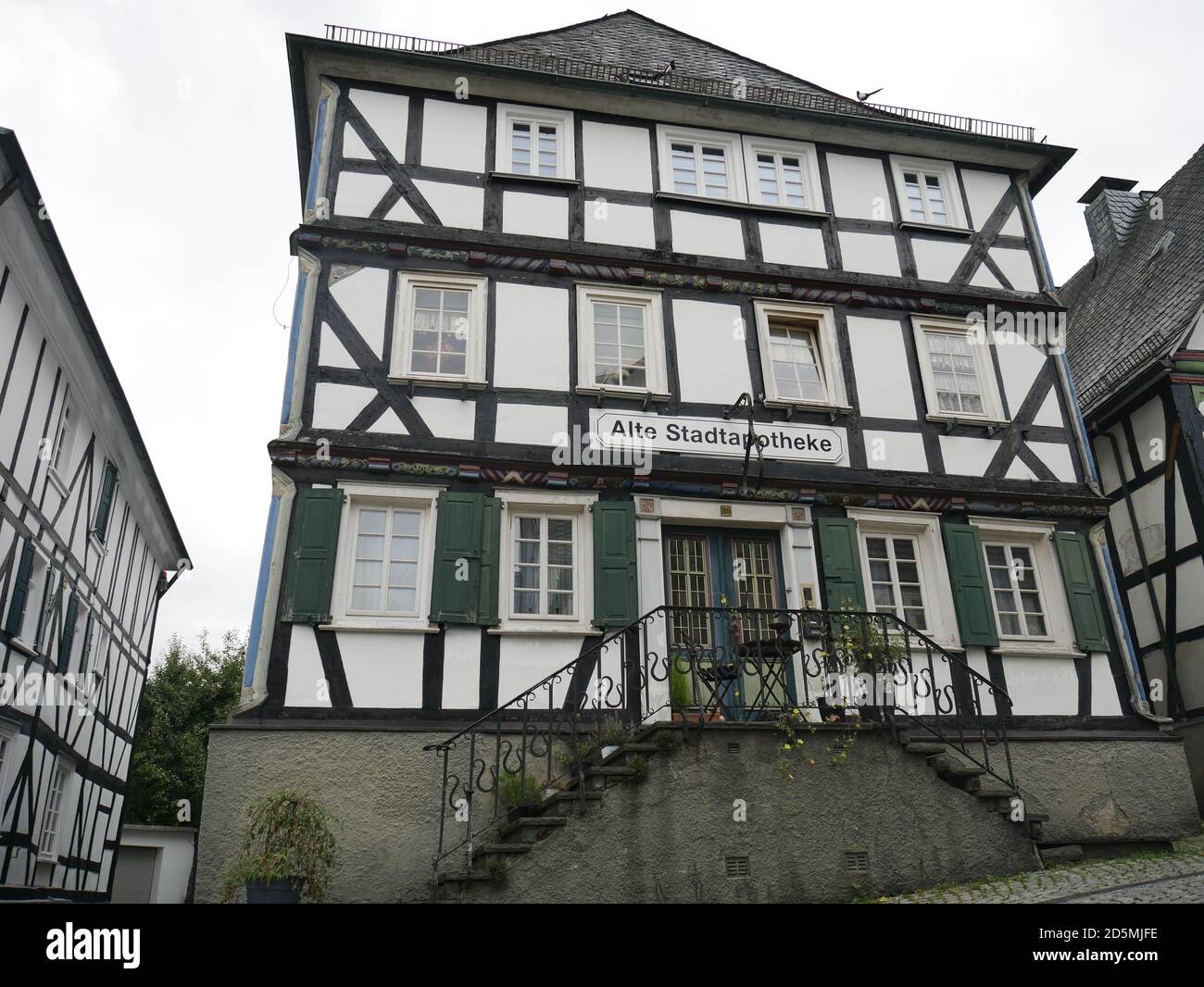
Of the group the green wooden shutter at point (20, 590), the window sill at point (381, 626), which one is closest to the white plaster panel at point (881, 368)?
the window sill at point (381, 626)

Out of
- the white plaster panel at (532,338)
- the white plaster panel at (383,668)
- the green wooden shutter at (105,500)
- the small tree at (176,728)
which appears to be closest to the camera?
the white plaster panel at (383,668)

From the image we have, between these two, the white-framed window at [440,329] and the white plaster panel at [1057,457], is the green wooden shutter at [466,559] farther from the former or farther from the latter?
the white plaster panel at [1057,457]

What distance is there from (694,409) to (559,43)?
22.1 ft

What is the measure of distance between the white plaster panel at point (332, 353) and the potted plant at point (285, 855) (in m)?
4.90

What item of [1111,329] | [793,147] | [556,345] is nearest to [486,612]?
[556,345]

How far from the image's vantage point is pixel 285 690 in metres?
9.65

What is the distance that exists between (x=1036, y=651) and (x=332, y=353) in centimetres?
893

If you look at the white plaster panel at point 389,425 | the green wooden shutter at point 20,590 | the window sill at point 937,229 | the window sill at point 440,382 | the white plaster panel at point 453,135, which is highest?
the white plaster panel at point 453,135

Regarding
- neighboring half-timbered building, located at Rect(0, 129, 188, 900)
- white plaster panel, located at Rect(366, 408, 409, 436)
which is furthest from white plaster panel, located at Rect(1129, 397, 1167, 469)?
neighboring half-timbered building, located at Rect(0, 129, 188, 900)

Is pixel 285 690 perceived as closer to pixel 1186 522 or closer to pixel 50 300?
pixel 50 300

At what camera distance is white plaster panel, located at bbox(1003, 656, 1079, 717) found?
11328 millimetres

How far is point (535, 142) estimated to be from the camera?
1316 centimetres

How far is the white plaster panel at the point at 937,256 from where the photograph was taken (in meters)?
13.7

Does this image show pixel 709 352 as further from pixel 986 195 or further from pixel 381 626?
pixel 986 195
